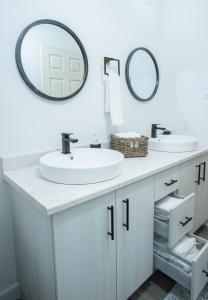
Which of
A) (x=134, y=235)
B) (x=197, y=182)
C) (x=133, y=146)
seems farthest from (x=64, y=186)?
(x=197, y=182)

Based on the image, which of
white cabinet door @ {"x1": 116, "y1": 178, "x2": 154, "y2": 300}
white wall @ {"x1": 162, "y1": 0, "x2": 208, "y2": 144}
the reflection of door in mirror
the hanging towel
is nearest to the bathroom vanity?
white cabinet door @ {"x1": 116, "y1": 178, "x2": 154, "y2": 300}

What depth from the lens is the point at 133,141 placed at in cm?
153

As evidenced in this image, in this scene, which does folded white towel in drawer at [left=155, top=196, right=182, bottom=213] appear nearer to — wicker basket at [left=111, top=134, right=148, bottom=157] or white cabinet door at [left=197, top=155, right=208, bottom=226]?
wicker basket at [left=111, top=134, right=148, bottom=157]

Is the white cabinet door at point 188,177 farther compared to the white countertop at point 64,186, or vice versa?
the white cabinet door at point 188,177

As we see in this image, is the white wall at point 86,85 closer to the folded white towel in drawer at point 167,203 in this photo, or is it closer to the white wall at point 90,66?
the white wall at point 90,66

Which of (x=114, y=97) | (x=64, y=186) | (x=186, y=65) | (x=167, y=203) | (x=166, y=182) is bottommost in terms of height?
(x=167, y=203)

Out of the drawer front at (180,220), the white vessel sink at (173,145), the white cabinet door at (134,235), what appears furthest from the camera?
the white vessel sink at (173,145)

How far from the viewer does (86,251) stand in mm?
983

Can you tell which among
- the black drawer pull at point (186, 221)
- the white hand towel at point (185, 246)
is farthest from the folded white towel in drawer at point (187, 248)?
the black drawer pull at point (186, 221)

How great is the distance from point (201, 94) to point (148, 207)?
48.2 inches

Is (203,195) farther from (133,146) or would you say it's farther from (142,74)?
(142,74)

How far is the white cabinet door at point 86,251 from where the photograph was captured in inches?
35.2

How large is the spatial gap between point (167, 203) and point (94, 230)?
603 millimetres

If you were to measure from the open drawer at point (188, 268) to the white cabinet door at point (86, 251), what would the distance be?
0.37 meters
